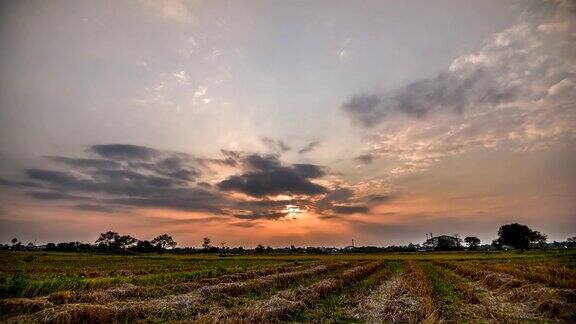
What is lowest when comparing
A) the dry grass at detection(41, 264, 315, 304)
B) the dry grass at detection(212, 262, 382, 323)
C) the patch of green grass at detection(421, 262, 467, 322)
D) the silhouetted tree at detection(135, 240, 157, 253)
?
the patch of green grass at detection(421, 262, 467, 322)

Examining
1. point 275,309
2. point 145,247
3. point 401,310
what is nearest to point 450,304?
point 401,310

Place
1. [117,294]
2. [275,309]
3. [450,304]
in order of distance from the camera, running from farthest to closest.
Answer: [117,294]
[450,304]
[275,309]

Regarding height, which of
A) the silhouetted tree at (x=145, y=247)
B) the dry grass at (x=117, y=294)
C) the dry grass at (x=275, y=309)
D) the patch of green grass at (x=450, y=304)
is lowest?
the patch of green grass at (x=450, y=304)

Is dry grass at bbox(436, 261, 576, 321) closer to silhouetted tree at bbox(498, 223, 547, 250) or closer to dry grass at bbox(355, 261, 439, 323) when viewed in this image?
dry grass at bbox(355, 261, 439, 323)

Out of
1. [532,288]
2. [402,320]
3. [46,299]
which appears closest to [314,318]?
[402,320]

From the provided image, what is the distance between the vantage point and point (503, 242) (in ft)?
425

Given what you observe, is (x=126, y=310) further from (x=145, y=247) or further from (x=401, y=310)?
(x=145, y=247)

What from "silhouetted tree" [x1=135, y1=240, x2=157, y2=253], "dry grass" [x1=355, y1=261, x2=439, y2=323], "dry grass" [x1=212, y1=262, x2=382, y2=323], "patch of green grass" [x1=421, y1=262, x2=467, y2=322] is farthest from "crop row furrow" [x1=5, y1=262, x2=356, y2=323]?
"silhouetted tree" [x1=135, y1=240, x2=157, y2=253]

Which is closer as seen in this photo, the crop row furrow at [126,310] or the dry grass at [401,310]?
the crop row furrow at [126,310]

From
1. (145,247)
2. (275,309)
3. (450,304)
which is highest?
(145,247)

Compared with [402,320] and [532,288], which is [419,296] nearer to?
[402,320]

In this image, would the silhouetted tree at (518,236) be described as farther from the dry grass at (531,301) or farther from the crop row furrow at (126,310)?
the crop row furrow at (126,310)

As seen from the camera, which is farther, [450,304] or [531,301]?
[450,304]

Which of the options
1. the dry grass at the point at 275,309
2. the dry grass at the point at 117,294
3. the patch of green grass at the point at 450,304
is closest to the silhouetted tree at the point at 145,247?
the dry grass at the point at 117,294
